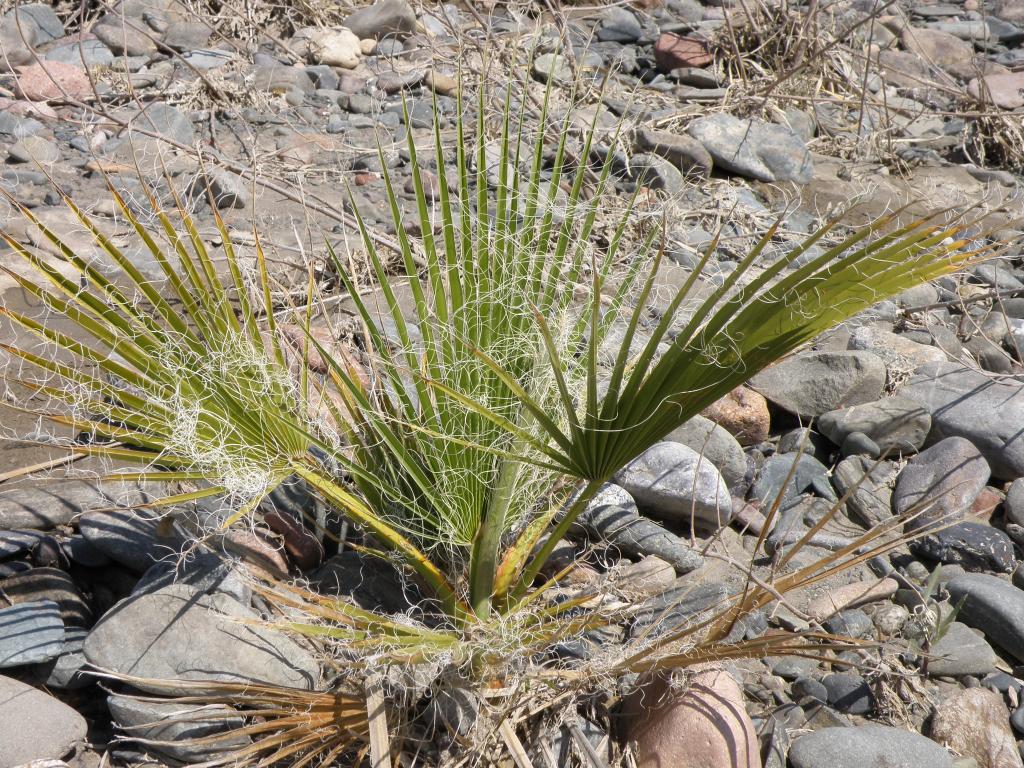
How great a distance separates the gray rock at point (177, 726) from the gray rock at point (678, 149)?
3592 mm

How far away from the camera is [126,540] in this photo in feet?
8.02

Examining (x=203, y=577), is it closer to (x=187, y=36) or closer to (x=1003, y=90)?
(x=187, y=36)

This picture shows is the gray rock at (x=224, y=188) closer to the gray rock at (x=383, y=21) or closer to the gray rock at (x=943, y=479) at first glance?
the gray rock at (x=383, y=21)

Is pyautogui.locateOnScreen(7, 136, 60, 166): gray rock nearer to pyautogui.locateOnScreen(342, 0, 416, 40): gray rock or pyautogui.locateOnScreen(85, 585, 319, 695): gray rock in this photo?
pyautogui.locateOnScreen(342, 0, 416, 40): gray rock

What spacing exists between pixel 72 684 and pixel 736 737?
1523 millimetres

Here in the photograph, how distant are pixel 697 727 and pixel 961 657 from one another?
89 cm

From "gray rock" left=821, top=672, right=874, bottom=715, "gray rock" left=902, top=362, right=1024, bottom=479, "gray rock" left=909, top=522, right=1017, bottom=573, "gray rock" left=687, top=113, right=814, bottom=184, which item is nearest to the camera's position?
"gray rock" left=821, top=672, right=874, bottom=715

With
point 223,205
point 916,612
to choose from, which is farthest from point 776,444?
point 223,205

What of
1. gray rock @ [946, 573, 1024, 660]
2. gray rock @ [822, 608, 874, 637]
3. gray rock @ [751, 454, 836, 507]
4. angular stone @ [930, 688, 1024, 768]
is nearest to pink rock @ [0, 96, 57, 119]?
gray rock @ [751, 454, 836, 507]

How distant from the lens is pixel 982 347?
3693 millimetres

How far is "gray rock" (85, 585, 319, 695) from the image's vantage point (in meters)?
2.12

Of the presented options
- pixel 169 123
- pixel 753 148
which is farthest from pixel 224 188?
pixel 753 148

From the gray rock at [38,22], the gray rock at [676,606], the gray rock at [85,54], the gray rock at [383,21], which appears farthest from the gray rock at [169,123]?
→ the gray rock at [676,606]

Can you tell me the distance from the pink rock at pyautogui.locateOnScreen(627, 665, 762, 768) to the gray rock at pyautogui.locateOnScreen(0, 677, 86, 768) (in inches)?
49.8
